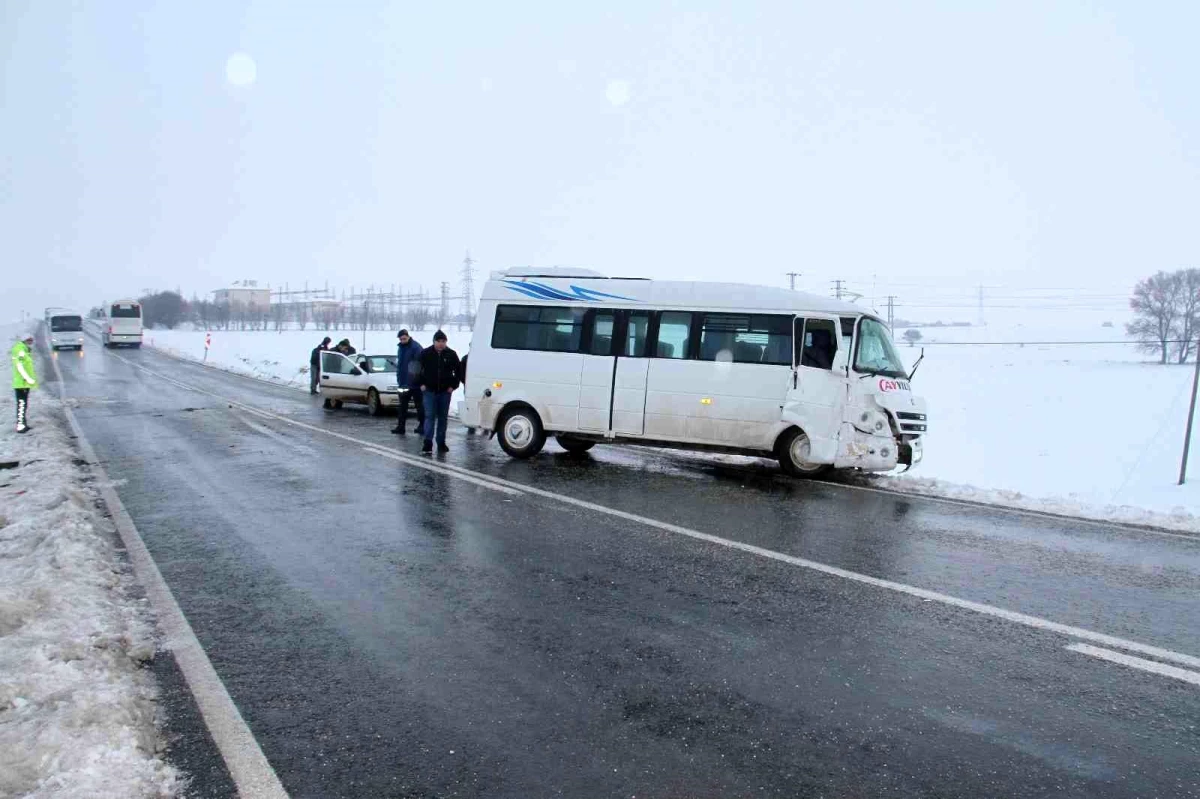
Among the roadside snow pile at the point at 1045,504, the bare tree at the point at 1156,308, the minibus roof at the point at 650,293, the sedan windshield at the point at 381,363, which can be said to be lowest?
the roadside snow pile at the point at 1045,504

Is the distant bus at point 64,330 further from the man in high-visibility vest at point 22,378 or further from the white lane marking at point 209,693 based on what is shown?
the white lane marking at point 209,693

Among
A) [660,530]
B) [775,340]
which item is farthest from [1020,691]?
[775,340]

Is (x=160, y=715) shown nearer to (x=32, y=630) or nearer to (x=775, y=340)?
(x=32, y=630)

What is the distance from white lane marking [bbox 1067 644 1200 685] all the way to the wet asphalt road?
87 mm

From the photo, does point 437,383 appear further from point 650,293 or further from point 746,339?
point 746,339

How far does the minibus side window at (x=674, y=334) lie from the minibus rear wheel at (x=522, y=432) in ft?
7.60

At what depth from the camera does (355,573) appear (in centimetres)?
640

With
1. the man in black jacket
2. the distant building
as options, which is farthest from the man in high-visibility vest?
the distant building

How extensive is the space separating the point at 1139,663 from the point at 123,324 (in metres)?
64.8

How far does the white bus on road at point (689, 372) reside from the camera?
11008 millimetres

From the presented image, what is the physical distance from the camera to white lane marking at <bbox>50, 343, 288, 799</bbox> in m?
3.39

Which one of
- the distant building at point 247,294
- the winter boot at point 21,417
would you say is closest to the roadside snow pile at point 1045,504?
the winter boot at point 21,417

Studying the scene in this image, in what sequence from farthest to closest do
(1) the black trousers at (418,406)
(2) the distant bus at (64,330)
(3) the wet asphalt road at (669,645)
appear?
(2) the distant bus at (64,330), (1) the black trousers at (418,406), (3) the wet asphalt road at (669,645)

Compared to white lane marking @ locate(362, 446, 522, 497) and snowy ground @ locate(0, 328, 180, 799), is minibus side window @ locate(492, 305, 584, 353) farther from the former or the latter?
snowy ground @ locate(0, 328, 180, 799)
